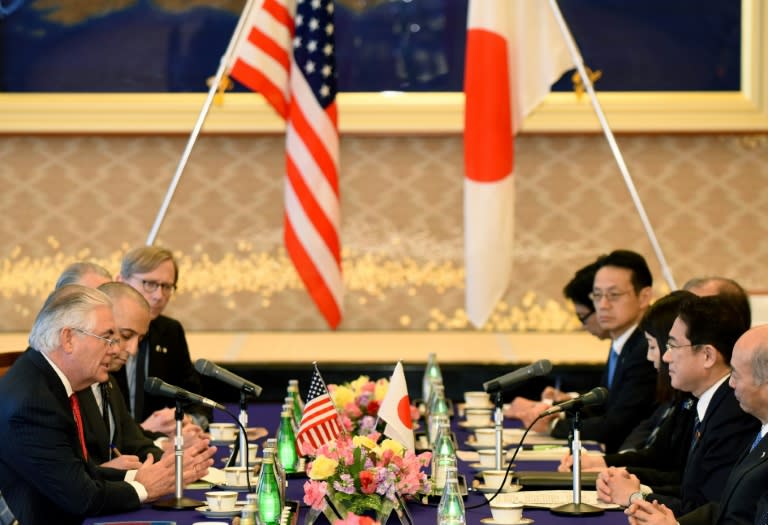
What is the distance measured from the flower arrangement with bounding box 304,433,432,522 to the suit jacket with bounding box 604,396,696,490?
1537 mm

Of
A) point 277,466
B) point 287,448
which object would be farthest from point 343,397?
point 277,466

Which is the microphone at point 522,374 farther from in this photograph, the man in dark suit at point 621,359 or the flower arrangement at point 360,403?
the man in dark suit at point 621,359

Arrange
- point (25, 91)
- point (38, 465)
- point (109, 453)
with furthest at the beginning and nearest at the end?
point (25, 91) < point (109, 453) < point (38, 465)

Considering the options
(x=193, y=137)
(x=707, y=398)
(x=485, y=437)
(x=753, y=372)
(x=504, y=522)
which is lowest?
(x=504, y=522)

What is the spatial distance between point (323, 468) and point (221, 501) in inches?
23.6

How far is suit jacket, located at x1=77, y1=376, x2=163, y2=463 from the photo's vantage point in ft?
15.2

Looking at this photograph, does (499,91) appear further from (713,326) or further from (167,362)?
(713,326)

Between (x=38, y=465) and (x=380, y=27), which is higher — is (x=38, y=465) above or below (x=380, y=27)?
below

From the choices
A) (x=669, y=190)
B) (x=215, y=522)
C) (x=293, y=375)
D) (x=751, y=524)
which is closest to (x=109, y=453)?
(x=215, y=522)

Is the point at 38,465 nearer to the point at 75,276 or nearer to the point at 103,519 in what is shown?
the point at 103,519

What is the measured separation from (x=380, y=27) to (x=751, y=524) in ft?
18.5

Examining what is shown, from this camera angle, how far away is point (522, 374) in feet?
14.9

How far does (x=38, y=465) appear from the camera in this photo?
3.82 m

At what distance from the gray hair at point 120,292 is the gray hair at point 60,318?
941mm
